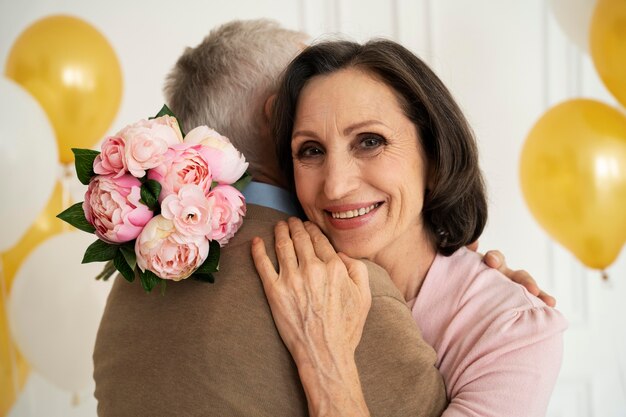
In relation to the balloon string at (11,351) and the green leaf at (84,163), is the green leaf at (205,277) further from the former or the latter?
the balloon string at (11,351)

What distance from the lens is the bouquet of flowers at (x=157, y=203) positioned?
3.63 ft

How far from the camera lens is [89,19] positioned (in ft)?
9.55

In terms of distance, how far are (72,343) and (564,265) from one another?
90.5 inches

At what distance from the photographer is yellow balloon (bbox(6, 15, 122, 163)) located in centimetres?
237

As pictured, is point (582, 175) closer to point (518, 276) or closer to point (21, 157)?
point (518, 276)

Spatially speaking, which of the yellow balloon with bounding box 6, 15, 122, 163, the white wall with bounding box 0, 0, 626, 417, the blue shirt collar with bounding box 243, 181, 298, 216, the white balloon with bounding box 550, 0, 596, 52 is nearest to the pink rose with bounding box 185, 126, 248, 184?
the blue shirt collar with bounding box 243, 181, 298, 216

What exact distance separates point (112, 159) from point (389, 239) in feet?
2.15

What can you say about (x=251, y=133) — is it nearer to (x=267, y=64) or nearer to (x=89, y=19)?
(x=267, y=64)

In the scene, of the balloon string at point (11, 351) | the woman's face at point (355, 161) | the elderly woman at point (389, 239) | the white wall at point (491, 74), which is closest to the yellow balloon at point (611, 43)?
the white wall at point (491, 74)

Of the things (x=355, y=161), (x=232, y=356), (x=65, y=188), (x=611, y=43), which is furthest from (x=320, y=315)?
(x=611, y=43)

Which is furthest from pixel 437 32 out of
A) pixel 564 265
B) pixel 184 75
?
pixel 184 75

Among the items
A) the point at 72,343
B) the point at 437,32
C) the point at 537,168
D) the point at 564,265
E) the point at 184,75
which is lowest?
the point at 564,265

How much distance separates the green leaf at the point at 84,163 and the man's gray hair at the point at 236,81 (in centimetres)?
43

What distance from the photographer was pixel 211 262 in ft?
3.82
